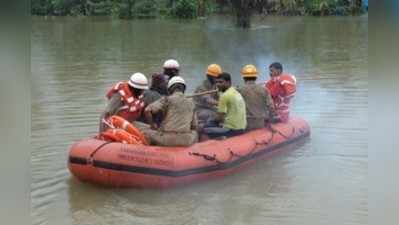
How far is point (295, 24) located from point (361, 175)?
15.8 m

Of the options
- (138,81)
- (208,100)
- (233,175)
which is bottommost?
(233,175)

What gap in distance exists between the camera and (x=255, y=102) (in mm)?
5367

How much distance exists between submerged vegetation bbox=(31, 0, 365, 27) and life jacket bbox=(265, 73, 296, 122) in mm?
12418

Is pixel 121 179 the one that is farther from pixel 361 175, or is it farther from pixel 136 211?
pixel 361 175

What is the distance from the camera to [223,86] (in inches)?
201

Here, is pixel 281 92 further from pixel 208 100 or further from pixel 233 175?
pixel 233 175

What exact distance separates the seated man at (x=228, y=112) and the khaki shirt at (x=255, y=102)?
0.57ft

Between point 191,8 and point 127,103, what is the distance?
17316 millimetres

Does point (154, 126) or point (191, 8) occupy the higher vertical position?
point (191, 8)

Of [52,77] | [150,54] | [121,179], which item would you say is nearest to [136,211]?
[121,179]

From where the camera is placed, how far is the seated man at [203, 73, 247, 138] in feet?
16.7

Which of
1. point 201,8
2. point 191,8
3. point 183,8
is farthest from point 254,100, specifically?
point 201,8

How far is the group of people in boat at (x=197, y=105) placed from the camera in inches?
183

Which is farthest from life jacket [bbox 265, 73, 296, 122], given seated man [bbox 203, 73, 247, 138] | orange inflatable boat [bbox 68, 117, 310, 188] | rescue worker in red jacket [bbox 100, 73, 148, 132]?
rescue worker in red jacket [bbox 100, 73, 148, 132]
